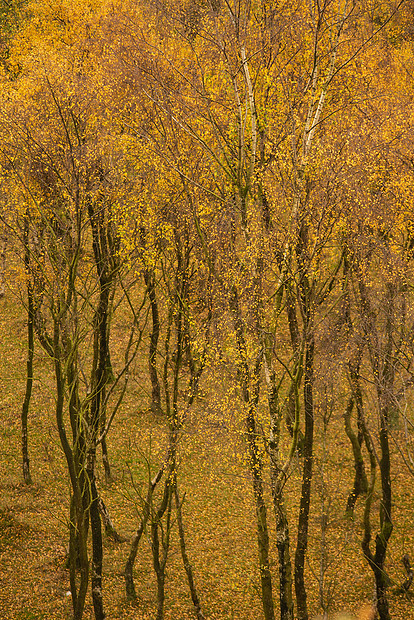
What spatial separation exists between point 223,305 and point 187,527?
32.7 feet

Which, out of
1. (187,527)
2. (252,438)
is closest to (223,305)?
(252,438)

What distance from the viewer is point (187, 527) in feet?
66.8

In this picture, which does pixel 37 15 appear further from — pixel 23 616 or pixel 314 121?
pixel 23 616

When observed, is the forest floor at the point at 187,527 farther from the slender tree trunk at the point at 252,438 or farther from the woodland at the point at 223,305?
the slender tree trunk at the point at 252,438

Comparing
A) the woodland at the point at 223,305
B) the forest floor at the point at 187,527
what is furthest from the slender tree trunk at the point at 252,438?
the forest floor at the point at 187,527

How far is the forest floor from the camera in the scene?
1639 centimetres

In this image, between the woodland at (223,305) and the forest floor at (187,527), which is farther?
the forest floor at (187,527)

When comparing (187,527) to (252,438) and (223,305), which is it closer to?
(252,438)

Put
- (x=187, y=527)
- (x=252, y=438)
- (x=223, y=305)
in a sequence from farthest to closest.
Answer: (x=187, y=527) < (x=223, y=305) < (x=252, y=438)

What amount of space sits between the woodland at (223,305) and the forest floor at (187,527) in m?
0.08

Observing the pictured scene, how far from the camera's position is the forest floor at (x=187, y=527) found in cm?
1639

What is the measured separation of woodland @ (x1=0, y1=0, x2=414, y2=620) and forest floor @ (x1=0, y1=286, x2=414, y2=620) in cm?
8

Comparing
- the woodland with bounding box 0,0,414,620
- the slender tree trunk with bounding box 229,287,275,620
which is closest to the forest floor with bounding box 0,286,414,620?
the woodland with bounding box 0,0,414,620

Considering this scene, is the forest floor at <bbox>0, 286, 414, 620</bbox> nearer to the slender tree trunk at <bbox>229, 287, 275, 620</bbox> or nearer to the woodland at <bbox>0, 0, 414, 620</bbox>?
the woodland at <bbox>0, 0, 414, 620</bbox>
